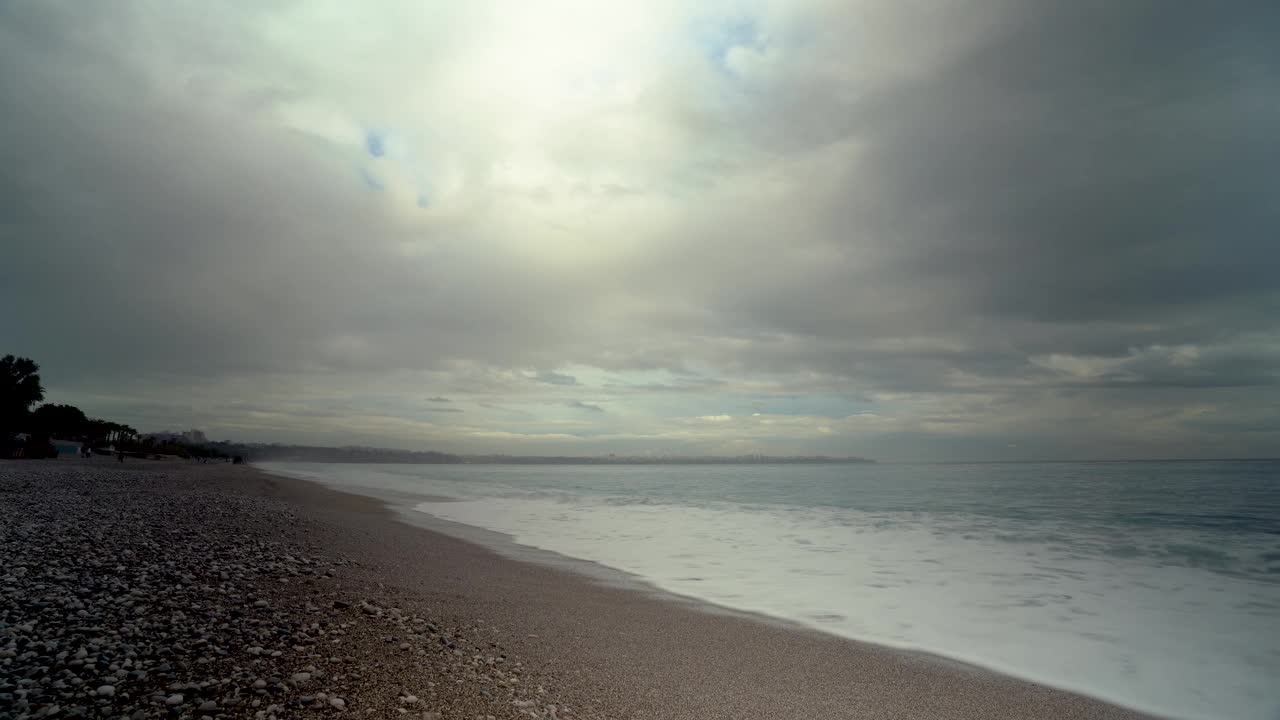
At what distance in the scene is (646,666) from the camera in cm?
642

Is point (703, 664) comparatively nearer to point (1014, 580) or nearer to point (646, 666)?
point (646, 666)

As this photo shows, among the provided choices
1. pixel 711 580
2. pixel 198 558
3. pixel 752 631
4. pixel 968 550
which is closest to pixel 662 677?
pixel 752 631

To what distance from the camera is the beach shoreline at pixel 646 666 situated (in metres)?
5.25

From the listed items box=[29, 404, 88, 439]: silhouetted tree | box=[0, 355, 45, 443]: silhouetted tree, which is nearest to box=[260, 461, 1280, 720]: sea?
box=[0, 355, 45, 443]: silhouetted tree

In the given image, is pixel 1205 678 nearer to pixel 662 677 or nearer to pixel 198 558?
pixel 662 677

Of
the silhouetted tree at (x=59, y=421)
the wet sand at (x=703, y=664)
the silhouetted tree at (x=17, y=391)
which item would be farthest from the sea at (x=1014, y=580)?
the silhouetted tree at (x=59, y=421)

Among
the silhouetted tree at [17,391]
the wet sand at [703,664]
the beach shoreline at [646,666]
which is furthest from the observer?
the silhouetted tree at [17,391]

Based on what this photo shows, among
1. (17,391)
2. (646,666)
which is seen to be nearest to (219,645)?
(646,666)

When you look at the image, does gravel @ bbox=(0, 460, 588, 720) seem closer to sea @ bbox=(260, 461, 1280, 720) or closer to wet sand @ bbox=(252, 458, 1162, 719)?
wet sand @ bbox=(252, 458, 1162, 719)

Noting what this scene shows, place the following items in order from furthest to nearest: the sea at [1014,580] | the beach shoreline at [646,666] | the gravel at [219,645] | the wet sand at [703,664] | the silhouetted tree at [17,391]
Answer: the silhouetted tree at [17,391] < the sea at [1014,580] < the wet sand at [703,664] < the beach shoreline at [646,666] < the gravel at [219,645]

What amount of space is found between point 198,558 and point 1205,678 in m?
13.9

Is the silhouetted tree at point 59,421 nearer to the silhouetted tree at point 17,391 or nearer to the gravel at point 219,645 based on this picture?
the silhouetted tree at point 17,391

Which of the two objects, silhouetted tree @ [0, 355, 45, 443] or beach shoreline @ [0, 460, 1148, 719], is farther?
silhouetted tree @ [0, 355, 45, 443]

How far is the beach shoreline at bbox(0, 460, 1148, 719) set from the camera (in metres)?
5.25
